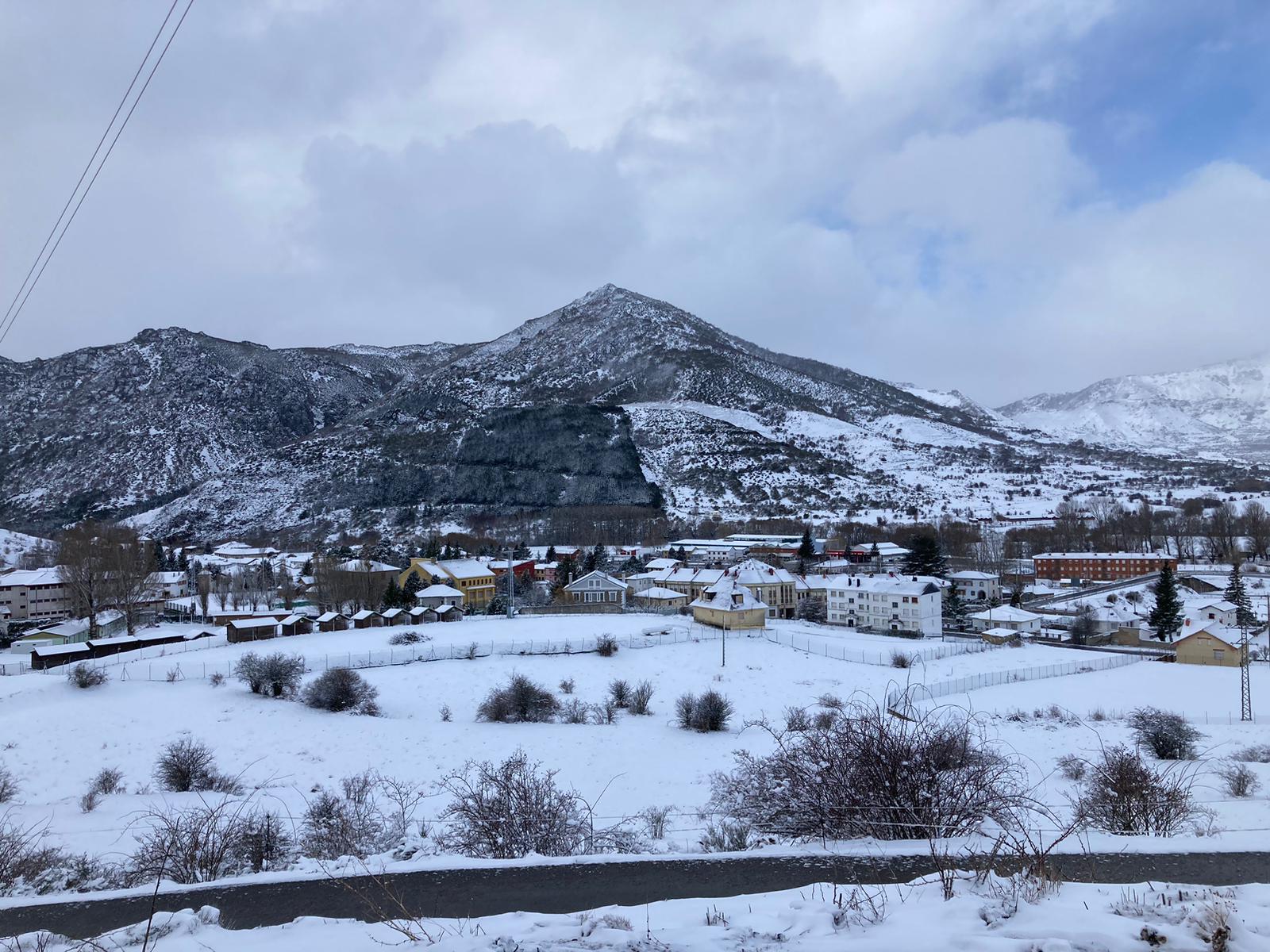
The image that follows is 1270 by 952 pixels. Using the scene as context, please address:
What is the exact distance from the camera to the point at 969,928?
3.76m

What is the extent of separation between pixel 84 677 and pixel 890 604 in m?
35.2

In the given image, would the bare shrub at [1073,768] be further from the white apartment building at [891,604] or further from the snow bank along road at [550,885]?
the white apartment building at [891,604]

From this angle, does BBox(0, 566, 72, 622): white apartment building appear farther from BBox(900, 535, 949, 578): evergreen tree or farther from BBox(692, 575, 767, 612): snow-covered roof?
BBox(900, 535, 949, 578): evergreen tree

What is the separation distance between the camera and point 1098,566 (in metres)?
60.6

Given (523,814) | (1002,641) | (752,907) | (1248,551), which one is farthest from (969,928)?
(1248,551)

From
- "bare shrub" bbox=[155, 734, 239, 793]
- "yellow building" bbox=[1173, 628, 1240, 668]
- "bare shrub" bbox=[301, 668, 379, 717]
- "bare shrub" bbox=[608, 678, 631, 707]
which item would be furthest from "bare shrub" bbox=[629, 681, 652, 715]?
"yellow building" bbox=[1173, 628, 1240, 668]

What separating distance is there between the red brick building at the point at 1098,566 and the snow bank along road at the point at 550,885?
64.6 meters

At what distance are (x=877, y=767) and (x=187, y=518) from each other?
398 feet

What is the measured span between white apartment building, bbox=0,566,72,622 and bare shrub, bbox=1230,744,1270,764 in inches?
2206

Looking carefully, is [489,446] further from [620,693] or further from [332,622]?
[620,693]

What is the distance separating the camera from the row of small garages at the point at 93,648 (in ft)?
80.2

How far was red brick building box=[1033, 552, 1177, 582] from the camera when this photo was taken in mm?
58781

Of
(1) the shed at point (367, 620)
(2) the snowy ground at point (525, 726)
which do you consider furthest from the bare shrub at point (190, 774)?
(1) the shed at point (367, 620)

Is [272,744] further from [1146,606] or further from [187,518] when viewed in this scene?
[187,518]
